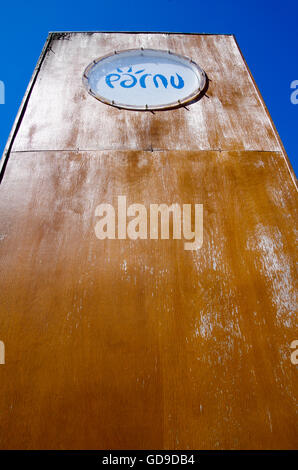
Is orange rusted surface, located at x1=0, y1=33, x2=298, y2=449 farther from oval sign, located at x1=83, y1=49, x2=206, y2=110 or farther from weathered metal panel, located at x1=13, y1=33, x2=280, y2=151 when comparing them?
oval sign, located at x1=83, y1=49, x2=206, y2=110

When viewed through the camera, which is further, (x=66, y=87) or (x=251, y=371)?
(x=66, y=87)

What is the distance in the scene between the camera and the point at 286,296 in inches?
66.6

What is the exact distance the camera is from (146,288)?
169 cm

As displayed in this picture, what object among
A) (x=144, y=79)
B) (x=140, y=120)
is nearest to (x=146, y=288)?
(x=140, y=120)

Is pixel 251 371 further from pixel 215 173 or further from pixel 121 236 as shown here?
pixel 215 173

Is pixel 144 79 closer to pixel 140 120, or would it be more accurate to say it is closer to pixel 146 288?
pixel 140 120

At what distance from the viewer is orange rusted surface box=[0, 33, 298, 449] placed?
1.35 metres

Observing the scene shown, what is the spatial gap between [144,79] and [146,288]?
2.26 m

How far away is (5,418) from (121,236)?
3.73 feet

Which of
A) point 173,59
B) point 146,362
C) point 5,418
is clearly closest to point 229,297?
point 146,362

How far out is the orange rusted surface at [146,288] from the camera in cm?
135

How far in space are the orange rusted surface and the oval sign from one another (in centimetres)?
18

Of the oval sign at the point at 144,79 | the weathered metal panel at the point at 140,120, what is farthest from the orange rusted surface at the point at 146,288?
the oval sign at the point at 144,79

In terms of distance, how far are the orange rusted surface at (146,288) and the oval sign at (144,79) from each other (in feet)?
0.60
